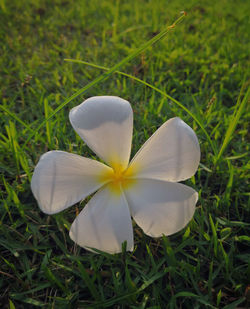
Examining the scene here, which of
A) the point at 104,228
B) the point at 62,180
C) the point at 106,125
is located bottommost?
the point at 104,228

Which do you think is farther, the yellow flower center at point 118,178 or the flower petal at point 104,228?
the yellow flower center at point 118,178

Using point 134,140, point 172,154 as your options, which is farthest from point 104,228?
point 134,140

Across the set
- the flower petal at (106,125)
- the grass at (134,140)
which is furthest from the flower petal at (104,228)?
the flower petal at (106,125)

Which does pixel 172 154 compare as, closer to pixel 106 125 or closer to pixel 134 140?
pixel 106 125

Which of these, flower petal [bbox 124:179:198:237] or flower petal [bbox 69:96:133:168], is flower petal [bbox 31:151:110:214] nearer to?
flower petal [bbox 69:96:133:168]

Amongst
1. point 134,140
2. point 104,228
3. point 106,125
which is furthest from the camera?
point 134,140

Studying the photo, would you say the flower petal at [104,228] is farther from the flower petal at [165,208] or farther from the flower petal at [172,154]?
the flower petal at [172,154]

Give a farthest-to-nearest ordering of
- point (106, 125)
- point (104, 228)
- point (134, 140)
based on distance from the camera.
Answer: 1. point (134, 140)
2. point (106, 125)
3. point (104, 228)
